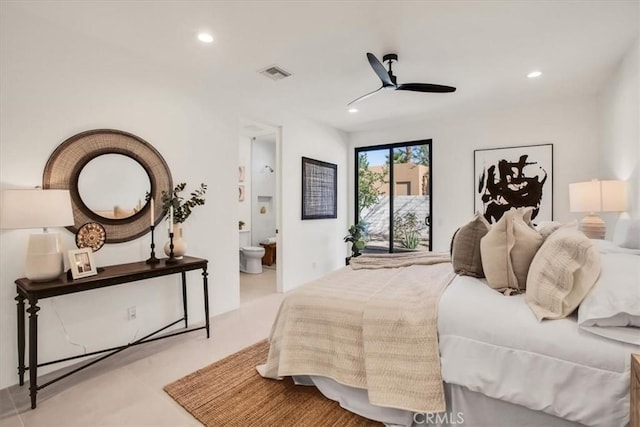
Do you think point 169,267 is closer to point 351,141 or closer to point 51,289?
point 51,289

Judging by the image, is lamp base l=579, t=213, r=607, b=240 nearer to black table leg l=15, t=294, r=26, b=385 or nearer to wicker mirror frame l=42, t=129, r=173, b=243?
wicker mirror frame l=42, t=129, r=173, b=243

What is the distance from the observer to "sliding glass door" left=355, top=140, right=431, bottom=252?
5.32 metres

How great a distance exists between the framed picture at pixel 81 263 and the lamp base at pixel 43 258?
3.2 inches

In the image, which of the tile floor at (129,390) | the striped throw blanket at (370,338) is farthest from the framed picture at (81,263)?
the striped throw blanket at (370,338)

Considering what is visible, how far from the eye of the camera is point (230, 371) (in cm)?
234

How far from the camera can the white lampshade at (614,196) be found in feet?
9.61

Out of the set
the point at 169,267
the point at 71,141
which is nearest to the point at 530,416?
the point at 169,267

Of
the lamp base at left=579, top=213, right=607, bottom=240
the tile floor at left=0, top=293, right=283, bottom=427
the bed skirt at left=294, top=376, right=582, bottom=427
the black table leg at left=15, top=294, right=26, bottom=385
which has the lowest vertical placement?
the tile floor at left=0, top=293, right=283, bottom=427

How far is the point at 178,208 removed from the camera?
3006 millimetres

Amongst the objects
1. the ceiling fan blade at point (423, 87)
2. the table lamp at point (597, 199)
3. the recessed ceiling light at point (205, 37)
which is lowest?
the table lamp at point (597, 199)

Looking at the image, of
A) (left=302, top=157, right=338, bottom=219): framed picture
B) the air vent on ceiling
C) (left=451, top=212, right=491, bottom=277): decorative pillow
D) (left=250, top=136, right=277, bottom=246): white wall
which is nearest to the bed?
(left=451, top=212, right=491, bottom=277): decorative pillow

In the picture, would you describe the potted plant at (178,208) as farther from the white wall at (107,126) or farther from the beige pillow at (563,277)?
the beige pillow at (563,277)

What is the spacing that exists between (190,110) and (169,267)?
1.70m

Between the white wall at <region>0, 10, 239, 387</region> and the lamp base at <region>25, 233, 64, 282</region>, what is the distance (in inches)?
11.0
